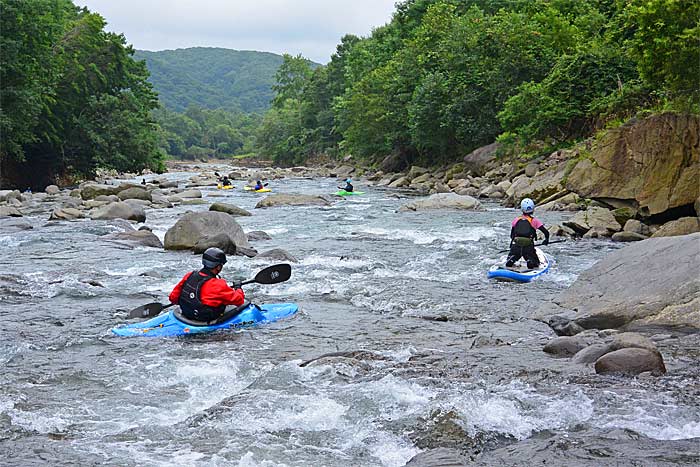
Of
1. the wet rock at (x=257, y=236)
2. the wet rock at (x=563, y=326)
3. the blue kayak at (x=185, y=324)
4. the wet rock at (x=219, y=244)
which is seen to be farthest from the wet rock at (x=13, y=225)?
the wet rock at (x=563, y=326)

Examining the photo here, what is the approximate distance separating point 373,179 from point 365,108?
5032mm

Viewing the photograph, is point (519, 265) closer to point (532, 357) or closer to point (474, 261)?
point (474, 261)

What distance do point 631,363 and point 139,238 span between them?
406 inches

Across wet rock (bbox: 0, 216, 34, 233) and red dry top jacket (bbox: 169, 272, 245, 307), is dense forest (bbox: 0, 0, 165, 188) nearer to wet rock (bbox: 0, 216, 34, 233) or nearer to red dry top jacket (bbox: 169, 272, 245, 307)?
wet rock (bbox: 0, 216, 34, 233)

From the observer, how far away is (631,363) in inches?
218

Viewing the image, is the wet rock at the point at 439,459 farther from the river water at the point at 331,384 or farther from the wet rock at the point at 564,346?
the wet rock at the point at 564,346

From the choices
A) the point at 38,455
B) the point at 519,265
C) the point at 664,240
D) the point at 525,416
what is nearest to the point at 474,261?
the point at 519,265

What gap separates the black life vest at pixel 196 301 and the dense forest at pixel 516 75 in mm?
9033

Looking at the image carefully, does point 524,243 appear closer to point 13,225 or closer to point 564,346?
point 564,346

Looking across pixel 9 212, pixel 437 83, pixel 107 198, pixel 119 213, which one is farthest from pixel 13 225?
pixel 437 83

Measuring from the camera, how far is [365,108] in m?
40.6

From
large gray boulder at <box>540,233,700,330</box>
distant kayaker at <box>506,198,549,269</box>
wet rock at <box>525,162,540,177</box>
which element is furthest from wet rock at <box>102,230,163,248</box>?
wet rock at <box>525,162,540,177</box>

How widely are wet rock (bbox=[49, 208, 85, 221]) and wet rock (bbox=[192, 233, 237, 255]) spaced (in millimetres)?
6535

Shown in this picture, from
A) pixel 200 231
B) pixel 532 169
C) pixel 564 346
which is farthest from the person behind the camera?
pixel 532 169
